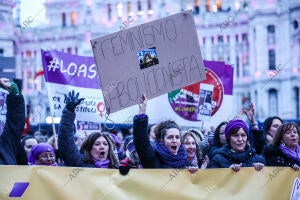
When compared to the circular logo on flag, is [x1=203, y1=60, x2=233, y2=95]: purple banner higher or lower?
higher

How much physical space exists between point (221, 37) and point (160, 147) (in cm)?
4678

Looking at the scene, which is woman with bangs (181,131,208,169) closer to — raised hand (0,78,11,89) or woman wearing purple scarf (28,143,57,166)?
woman wearing purple scarf (28,143,57,166)

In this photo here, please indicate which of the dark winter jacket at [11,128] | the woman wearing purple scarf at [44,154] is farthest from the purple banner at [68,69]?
the dark winter jacket at [11,128]

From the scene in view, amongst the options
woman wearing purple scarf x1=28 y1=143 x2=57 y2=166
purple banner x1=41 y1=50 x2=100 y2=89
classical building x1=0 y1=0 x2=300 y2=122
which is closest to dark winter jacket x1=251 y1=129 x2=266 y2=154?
woman wearing purple scarf x1=28 y1=143 x2=57 y2=166

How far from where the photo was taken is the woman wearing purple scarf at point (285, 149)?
6184mm

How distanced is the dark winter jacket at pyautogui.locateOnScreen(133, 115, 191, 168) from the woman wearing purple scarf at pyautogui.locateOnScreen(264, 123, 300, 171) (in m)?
1.12

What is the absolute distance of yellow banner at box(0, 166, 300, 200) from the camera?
5270mm

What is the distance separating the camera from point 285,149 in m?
6.23

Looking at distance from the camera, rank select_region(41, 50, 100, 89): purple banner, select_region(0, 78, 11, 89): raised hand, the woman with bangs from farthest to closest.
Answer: select_region(41, 50, 100, 89): purple banner
the woman with bangs
select_region(0, 78, 11, 89): raised hand

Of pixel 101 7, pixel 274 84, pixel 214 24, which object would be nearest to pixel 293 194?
pixel 274 84

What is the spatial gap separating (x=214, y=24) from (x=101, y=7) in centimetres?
1003

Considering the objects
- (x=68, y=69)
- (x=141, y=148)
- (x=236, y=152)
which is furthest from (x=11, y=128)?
(x=68, y=69)

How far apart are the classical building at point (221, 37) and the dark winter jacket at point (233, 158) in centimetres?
3473

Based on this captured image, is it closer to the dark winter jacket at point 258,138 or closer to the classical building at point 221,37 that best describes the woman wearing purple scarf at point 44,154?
the dark winter jacket at point 258,138
